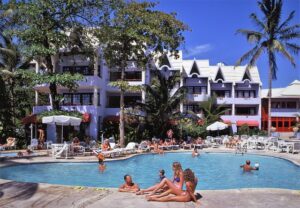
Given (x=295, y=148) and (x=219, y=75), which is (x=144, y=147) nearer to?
(x=295, y=148)

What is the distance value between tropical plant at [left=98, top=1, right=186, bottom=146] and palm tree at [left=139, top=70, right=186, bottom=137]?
5764mm

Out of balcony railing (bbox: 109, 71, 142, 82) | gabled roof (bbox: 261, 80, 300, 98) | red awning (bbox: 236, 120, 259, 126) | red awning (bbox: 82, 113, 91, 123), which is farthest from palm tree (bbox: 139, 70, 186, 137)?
gabled roof (bbox: 261, 80, 300, 98)

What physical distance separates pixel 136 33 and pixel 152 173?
1248 centimetres

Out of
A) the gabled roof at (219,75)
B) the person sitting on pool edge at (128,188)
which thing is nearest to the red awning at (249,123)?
the gabled roof at (219,75)

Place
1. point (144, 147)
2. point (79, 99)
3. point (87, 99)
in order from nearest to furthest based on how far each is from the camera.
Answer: point (144, 147) → point (87, 99) → point (79, 99)

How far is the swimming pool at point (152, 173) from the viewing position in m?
17.0

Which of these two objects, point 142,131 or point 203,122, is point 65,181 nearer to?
point 142,131

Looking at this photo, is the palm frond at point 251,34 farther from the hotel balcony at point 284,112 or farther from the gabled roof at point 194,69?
the hotel balcony at point 284,112

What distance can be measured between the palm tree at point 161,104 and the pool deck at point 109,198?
25017 millimetres

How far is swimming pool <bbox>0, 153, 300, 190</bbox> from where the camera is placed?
55.6 ft

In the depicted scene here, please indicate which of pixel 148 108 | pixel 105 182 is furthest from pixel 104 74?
pixel 105 182

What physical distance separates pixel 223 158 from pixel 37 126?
757 inches

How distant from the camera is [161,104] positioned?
36.6m

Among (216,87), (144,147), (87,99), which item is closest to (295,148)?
(144,147)
